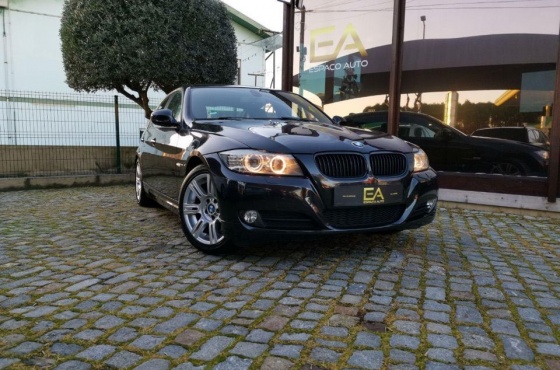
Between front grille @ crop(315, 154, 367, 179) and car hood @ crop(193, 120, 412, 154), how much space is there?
2.3 inches

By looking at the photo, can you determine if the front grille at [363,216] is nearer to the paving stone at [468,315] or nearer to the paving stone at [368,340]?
the paving stone at [468,315]

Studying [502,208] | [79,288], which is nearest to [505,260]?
[502,208]

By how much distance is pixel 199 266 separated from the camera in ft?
11.3

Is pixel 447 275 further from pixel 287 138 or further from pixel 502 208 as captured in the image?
pixel 502 208

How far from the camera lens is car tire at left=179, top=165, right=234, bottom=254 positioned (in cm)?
358

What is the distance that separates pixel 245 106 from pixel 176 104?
2.83ft

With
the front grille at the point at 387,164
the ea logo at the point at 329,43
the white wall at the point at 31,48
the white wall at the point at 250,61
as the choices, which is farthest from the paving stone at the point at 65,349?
the white wall at the point at 250,61

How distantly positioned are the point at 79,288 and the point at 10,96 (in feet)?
30.5

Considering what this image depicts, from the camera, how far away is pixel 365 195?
3.36m

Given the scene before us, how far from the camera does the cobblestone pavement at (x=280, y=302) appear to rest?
6.94 feet

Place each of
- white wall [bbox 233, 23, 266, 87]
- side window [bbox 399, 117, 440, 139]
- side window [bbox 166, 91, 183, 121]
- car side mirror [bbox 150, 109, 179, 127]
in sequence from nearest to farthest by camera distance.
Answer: car side mirror [bbox 150, 109, 179, 127], side window [bbox 166, 91, 183, 121], side window [bbox 399, 117, 440, 139], white wall [bbox 233, 23, 266, 87]

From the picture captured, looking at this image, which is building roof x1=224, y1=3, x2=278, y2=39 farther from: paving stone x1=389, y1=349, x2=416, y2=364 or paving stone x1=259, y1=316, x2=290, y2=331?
paving stone x1=389, y1=349, x2=416, y2=364

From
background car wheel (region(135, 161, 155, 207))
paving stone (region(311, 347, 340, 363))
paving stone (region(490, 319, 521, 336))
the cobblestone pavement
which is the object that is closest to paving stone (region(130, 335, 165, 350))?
the cobblestone pavement

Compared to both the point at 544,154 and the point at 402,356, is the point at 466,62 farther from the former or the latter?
the point at 402,356
